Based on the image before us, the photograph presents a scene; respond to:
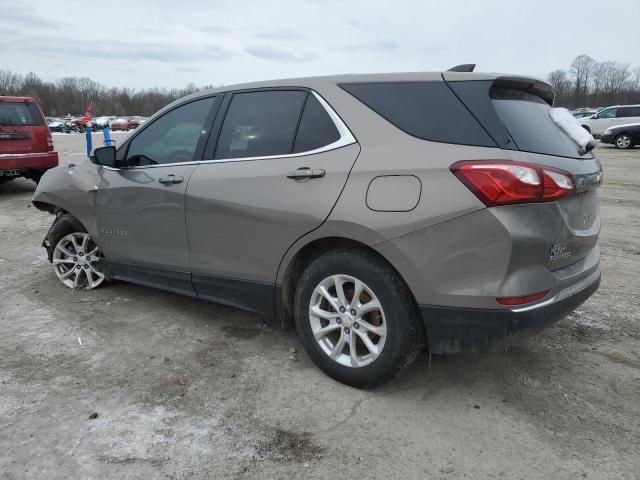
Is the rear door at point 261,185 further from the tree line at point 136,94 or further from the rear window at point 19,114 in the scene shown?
the tree line at point 136,94

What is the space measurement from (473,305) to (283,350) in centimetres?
149

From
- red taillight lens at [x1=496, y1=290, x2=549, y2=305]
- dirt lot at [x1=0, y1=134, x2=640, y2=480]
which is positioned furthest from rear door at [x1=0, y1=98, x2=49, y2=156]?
red taillight lens at [x1=496, y1=290, x2=549, y2=305]

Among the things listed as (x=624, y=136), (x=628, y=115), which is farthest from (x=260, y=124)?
(x=628, y=115)

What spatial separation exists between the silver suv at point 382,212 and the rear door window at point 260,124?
0.04 ft

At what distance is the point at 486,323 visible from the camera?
2.48 meters

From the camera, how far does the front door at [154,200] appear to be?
12.1 ft

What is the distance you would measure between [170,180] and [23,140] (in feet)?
25.8

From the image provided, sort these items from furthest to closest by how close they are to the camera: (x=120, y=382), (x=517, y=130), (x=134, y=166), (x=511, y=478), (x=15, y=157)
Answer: (x=15, y=157) → (x=134, y=166) → (x=120, y=382) → (x=517, y=130) → (x=511, y=478)

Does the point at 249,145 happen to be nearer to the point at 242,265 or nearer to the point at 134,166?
the point at 242,265

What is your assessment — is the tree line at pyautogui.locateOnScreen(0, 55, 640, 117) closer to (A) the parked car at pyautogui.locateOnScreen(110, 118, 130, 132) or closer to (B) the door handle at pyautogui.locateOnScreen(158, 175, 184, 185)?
(A) the parked car at pyautogui.locateOnScreen(110, 118, 130, 132)

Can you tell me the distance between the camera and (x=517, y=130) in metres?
2.58

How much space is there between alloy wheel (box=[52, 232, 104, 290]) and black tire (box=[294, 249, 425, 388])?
254 centimetres

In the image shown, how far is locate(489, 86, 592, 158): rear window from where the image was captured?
2.57 m

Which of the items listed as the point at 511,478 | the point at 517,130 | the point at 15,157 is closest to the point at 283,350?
the point at 511,478
